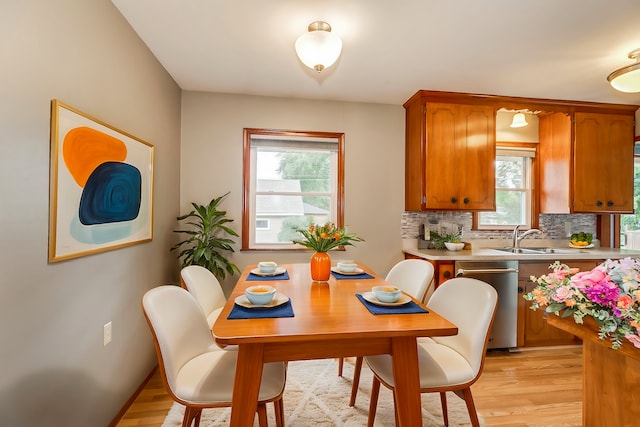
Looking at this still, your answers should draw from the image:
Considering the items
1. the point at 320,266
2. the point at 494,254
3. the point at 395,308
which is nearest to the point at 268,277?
the point at 320,266

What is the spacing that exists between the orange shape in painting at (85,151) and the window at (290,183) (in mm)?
1532

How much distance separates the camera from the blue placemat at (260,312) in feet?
4.34

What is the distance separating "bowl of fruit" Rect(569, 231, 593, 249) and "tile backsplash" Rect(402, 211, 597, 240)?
18 cm

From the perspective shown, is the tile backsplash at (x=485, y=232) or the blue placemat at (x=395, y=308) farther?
the tile backsplash at (x=485, y=232)

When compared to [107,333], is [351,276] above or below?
above

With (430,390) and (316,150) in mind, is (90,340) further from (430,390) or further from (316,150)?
(316,150)

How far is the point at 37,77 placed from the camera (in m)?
1.27

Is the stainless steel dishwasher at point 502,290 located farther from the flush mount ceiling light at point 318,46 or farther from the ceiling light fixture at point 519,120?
the flush mount ceiling light at point 318,46

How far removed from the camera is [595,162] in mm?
3395

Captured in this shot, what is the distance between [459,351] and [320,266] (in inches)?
35.4

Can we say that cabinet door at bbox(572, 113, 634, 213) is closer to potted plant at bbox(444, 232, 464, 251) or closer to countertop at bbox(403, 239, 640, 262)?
countertop at bbox(403, 239, 640, 262)

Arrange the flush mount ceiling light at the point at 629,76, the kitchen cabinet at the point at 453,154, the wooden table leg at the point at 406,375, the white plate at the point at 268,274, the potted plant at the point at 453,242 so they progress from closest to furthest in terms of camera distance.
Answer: the wooden table leg at the point at 406,375 → the white plate at the point at 268,274 → the flush mount ceiling light at the point at 629,76 → the kitchen cabinet at the point at 453,154 → the potted plant at the point at 453,242

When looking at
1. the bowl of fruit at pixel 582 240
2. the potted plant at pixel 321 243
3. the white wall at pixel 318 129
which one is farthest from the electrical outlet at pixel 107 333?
the bowl of fruit at pixel 582 240

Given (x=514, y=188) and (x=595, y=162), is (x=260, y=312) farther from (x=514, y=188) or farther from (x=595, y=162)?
(x=595, y=162)
